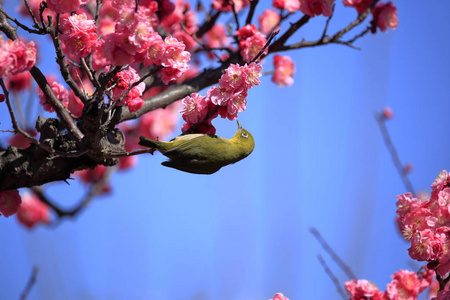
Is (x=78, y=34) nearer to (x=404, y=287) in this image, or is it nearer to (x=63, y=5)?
(x=63, y=5)

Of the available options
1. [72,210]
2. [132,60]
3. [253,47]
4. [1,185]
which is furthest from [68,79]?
[72,210]

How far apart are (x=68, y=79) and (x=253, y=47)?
4.81 feet

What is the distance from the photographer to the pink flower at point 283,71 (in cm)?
401

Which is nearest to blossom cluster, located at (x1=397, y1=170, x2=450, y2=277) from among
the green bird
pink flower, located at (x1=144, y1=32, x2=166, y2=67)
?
the green bird

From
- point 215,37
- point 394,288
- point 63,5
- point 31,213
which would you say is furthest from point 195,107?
point 31,213

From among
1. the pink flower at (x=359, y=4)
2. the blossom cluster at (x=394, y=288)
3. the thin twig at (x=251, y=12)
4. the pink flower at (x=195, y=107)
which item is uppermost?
the thin twig at (x=251, y=12)

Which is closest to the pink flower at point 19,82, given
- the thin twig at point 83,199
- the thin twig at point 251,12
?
the thin twig at point 83,199

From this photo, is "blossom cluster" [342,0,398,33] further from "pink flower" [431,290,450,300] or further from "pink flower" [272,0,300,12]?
"pink flower" [431,290,450,300]

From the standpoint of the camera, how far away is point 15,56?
79.4 inches

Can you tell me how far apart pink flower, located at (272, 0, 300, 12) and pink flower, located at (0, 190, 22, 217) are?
2454 millimetres

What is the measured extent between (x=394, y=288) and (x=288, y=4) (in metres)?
2.33

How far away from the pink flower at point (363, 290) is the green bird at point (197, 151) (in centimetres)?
123

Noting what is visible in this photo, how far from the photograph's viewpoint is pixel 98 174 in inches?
247

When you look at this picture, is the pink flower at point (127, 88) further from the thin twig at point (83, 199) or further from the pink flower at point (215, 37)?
the pink flower at point (215, 37)
